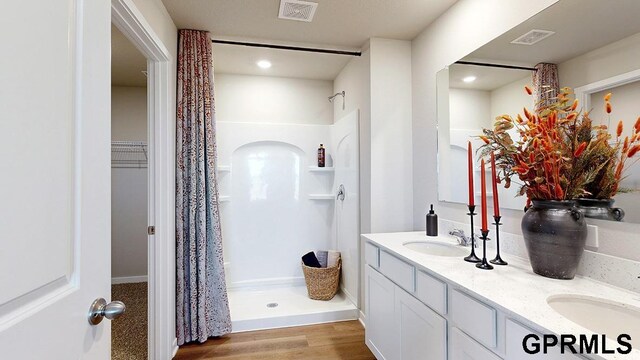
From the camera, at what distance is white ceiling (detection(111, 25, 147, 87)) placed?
2529 mm

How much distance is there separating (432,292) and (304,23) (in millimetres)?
2046

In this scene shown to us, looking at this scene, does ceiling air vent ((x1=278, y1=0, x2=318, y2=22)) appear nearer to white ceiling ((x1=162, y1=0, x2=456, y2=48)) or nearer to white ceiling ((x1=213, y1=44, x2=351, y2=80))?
white ceiling ((x1=162, y1=0, x2=456, y2=48))

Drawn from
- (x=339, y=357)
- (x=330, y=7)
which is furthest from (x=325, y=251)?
(x=330, y=7)

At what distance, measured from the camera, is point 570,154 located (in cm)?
125

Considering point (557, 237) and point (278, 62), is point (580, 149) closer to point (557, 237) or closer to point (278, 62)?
point (557, 237)

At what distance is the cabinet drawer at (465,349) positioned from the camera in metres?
1.08

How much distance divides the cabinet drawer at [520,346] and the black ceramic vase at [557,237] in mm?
428

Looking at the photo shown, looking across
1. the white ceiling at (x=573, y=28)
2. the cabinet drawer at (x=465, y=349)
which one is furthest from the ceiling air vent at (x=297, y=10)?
the cabinet drawer at (x=465, y=349)

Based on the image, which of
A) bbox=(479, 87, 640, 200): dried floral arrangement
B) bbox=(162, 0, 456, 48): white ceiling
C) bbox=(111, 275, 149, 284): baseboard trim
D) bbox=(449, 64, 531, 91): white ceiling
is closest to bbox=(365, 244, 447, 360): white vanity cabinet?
bbox=(479, 87, 640, 200): dried floral arrangement

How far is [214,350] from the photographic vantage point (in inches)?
90.2
